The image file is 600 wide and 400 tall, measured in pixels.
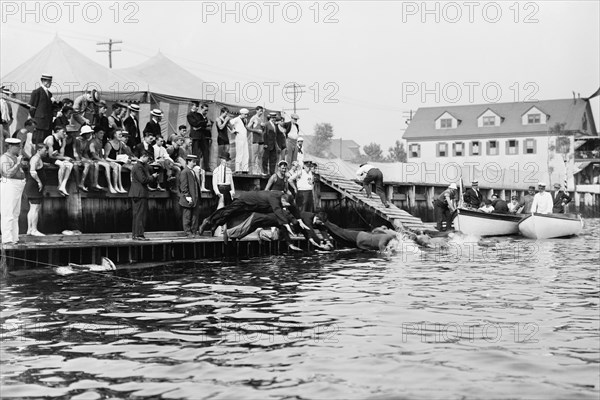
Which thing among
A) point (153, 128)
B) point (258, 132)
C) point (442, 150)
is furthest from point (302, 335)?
point (442, 150)

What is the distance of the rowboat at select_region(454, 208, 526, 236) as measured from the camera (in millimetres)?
29938

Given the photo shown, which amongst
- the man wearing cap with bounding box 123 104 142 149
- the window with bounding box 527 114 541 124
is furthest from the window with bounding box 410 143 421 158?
the man wearing cap with bounding box 123 104 142 149

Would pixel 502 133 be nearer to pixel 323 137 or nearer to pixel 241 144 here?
pixel 323 137

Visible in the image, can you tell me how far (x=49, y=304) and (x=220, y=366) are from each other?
200 inches

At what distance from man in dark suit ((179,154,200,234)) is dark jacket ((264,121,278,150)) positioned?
4188 mm

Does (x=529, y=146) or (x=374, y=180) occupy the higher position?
(x=529, y=146)

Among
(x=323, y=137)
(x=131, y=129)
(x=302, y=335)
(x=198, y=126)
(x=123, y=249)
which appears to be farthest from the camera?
(x=323, y=137)

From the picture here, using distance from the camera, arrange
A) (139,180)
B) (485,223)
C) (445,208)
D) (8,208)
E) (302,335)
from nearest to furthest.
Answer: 1. (302,335)
2. (8,208)
3. (139,180)
4. (485,223)
5. (445,208)

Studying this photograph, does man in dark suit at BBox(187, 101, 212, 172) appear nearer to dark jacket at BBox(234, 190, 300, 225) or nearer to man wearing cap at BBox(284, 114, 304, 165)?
dark jacket at BBox(234, 190, 300, 225)

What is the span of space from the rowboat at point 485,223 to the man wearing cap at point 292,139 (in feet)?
24.3

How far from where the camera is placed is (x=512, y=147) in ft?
278

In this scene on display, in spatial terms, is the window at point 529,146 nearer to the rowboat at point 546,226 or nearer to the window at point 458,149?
the window at point 458,149

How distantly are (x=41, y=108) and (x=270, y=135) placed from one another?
26.8 ft

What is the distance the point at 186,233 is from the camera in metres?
20.2
